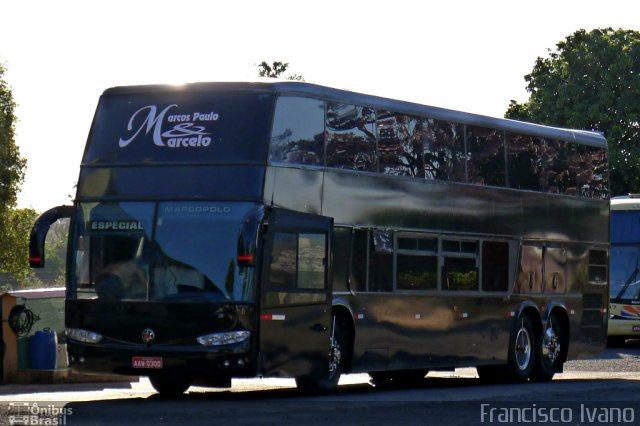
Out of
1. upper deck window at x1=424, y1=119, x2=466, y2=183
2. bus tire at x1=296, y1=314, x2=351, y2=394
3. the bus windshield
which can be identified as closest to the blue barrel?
the bus windshield

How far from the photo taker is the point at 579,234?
1064 inches

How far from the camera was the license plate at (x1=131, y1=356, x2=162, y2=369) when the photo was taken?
18250 mm

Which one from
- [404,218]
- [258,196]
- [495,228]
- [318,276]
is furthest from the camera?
[495,228]

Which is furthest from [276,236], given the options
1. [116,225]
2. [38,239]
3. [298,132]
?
[38,239]

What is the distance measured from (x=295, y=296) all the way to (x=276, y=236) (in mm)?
875

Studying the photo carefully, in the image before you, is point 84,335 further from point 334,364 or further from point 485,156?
point 485,156

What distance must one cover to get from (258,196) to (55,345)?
23.3 feet

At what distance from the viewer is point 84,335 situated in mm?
18812

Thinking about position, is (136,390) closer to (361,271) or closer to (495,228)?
(361,271)

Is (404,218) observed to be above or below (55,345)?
above

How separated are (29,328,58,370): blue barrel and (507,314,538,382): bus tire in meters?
6.99

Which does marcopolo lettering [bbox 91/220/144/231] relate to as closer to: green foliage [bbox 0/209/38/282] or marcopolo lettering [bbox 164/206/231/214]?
marcopolo lettering [bbox 164/206/231/214]

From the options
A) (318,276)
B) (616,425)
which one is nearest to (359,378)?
(318,276)

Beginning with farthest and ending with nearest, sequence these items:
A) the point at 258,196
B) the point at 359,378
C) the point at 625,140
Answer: the point at 625,140 → the point at 359,378 → the point at 258,196
